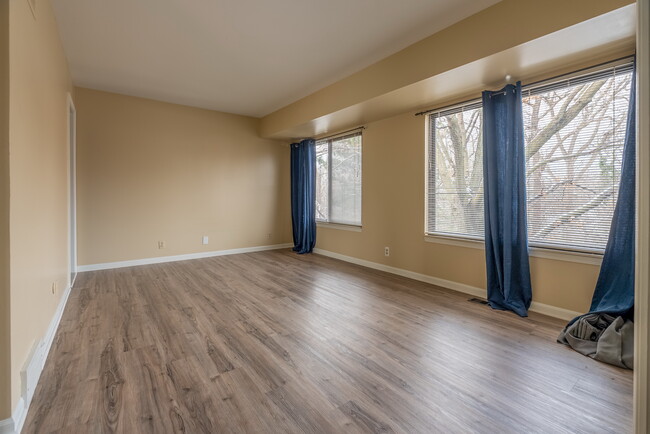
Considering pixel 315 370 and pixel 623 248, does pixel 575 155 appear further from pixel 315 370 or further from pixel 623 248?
pixel 315 370

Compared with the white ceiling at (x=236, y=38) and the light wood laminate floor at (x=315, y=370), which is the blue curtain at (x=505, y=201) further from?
the white ceiling at (x=236, y=38)

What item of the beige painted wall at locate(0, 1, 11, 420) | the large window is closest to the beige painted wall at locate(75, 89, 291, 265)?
the beige painted wall at locate(0, 1, 11, 420)

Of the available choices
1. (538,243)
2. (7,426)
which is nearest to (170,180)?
(7,426)

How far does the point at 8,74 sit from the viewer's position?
4.59 feet

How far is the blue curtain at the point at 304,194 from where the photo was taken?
5.91 metres

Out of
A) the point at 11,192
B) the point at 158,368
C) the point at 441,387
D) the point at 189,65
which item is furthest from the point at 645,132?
the point at 189,65

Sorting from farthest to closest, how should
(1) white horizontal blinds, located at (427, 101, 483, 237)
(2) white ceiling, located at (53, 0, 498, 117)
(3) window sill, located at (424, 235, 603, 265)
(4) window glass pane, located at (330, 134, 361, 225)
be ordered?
1. (4) window glass pane, located at (330, 134, 361, 225)
2. (1) white horizontal blinds, located at (427, 101, 483, 237)
3. (3) window sill, located at (424, 235, 603, 265)
4. (2) white ceiling, located at (53, 0, 498, 117)

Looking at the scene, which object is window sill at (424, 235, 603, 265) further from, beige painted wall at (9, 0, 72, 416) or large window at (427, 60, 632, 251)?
beige painted wall at (9, 0, 72, 416)

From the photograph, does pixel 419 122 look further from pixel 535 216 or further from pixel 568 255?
pixel 568 255

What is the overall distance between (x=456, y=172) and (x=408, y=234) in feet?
3.42

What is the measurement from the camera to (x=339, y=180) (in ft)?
18.2

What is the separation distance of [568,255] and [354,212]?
3.05 m

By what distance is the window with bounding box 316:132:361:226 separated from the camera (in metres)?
5.19

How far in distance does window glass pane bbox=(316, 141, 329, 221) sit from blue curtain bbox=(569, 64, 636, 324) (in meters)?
4.11
